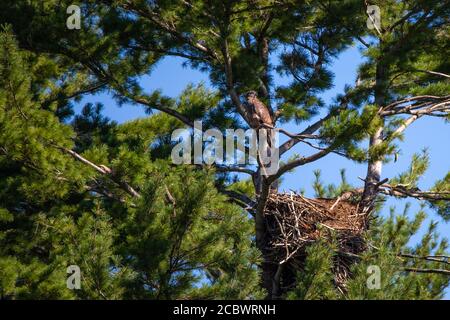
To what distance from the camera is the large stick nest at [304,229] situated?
912 cm

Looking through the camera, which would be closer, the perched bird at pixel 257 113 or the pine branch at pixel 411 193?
the perched bird at pixel 257 113

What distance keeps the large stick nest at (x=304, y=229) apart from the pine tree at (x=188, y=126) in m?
0.15

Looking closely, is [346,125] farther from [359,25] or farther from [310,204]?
[359,25]

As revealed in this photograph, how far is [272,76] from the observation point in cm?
1102

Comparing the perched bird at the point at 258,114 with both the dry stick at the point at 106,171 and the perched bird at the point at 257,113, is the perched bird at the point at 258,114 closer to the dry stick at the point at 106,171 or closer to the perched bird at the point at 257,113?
the perched bird at the point at 257,113

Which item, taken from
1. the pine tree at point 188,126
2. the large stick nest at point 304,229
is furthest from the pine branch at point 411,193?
the large stick nest at point 304,229

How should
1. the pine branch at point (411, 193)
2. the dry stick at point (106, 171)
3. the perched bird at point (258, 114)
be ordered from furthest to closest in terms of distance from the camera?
the pine branch at point (411, 193) → the perched bird at point (258, 114) → the dry stick at point (106, 171)

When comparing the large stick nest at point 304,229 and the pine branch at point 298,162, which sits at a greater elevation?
the pine branch at point 298,162

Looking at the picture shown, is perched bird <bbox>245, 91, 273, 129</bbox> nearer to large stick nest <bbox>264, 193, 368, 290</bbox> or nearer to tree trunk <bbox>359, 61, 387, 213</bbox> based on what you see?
large stick nest <bbox>264, 193, 368, 290</bbox>

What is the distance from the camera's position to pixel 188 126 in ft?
37.2

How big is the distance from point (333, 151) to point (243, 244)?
51.1 inches

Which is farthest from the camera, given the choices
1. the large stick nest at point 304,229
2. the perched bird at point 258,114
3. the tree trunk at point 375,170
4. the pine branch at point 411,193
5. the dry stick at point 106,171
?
the pine branch at point 411,193

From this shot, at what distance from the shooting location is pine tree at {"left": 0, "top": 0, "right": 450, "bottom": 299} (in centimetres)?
780

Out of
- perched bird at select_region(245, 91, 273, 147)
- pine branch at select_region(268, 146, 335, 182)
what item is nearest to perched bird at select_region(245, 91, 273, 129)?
perched bird at select_region(245, 91, 273, 147)
